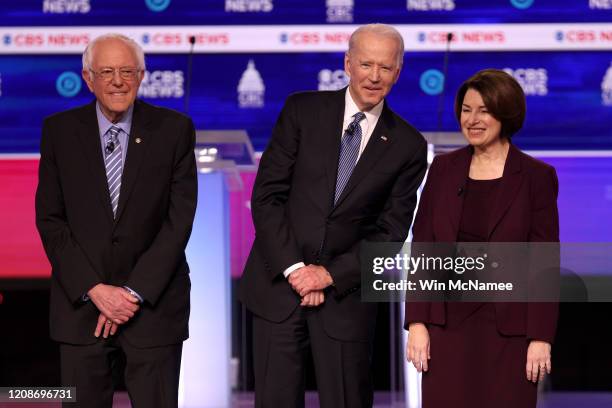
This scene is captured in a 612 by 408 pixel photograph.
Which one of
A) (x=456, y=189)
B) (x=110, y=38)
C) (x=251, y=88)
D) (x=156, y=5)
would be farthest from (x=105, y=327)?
(x=156, y=5)

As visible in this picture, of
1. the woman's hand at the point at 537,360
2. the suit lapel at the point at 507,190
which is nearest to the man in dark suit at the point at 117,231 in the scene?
the suit lapel at the point at 507,190

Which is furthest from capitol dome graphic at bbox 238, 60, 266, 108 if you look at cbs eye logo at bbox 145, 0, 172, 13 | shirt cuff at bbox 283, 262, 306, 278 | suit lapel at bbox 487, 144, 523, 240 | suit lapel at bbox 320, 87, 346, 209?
suit lapel at bbox 487, 144, 523, 240

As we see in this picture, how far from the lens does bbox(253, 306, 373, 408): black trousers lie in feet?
9.68

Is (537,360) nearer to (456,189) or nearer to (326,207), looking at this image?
(456,189)

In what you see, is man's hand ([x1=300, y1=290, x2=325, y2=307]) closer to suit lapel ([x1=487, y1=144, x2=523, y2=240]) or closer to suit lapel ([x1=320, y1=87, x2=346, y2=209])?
suit lapel ([x1=320, y1=87, x2=346, y2=209])

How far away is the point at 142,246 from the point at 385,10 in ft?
9.95

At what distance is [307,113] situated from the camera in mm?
3104

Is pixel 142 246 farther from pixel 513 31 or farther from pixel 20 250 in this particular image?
pixel 513 31

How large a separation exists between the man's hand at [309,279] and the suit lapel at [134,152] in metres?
0.55

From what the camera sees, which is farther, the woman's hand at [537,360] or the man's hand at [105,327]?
the man's hand at [105,327]

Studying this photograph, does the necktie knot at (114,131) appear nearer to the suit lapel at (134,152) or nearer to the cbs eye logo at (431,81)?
the suit lapel at (134,152)

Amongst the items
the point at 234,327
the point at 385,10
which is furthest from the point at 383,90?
the point at 385,10

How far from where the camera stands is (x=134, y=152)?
3.00 meters

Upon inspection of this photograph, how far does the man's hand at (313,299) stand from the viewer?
9.64 feet
